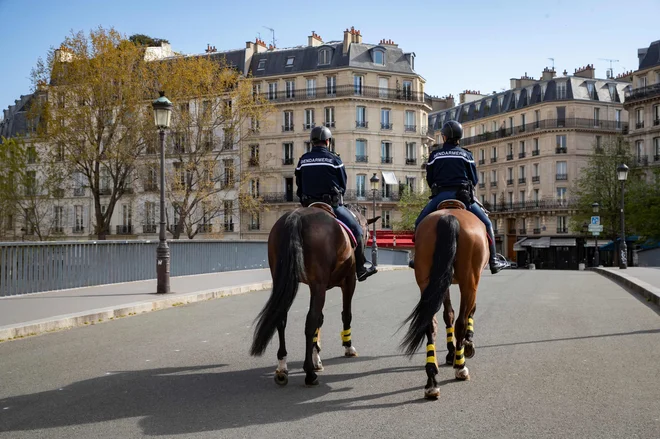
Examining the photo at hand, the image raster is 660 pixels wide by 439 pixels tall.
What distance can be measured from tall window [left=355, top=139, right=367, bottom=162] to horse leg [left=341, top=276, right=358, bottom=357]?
57383 millimetres

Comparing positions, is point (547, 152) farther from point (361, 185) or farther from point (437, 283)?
point (437, 283)

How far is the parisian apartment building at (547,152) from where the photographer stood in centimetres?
7394

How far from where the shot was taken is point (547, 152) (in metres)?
74.8

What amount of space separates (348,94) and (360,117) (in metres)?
2.32

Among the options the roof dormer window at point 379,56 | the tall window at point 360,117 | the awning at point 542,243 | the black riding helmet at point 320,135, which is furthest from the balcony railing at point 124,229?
the black riding helmet at point 320,135

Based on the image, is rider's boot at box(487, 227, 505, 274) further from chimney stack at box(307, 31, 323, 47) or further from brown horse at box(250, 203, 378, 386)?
chimney stack at box(307, 31, 323, 47)

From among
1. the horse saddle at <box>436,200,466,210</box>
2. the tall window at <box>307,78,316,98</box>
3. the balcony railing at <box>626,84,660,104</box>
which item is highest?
the tall window at <box>307,78,316,98</box>

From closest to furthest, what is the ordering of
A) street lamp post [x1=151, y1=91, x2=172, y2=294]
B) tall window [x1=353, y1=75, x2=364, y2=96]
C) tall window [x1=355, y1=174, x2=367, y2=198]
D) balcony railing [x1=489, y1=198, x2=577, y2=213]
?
street lamp post [x1=151, y1=91, x2=172, y2=294]
tall window [x1=355, y1=174, x2=367, y2=198]
tall window [x1=353, y1=75, x2=364, y2=96]
balcony railing [x1=489, y1=198, x2=577, y2=213]

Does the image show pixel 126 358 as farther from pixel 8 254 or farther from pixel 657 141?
pixel 657 141

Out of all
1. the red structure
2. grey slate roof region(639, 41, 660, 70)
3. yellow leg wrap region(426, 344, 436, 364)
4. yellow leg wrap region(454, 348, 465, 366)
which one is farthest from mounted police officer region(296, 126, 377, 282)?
grey slate roof region(639, 41, 660, 70)

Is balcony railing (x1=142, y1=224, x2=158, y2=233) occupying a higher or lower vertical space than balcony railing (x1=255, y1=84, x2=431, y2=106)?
lower

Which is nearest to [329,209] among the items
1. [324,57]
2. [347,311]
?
[347,311]

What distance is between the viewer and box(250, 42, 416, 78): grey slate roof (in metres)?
66.2

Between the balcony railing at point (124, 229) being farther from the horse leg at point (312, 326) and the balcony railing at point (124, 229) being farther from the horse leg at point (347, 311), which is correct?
the horse leg at point (312, 326)
